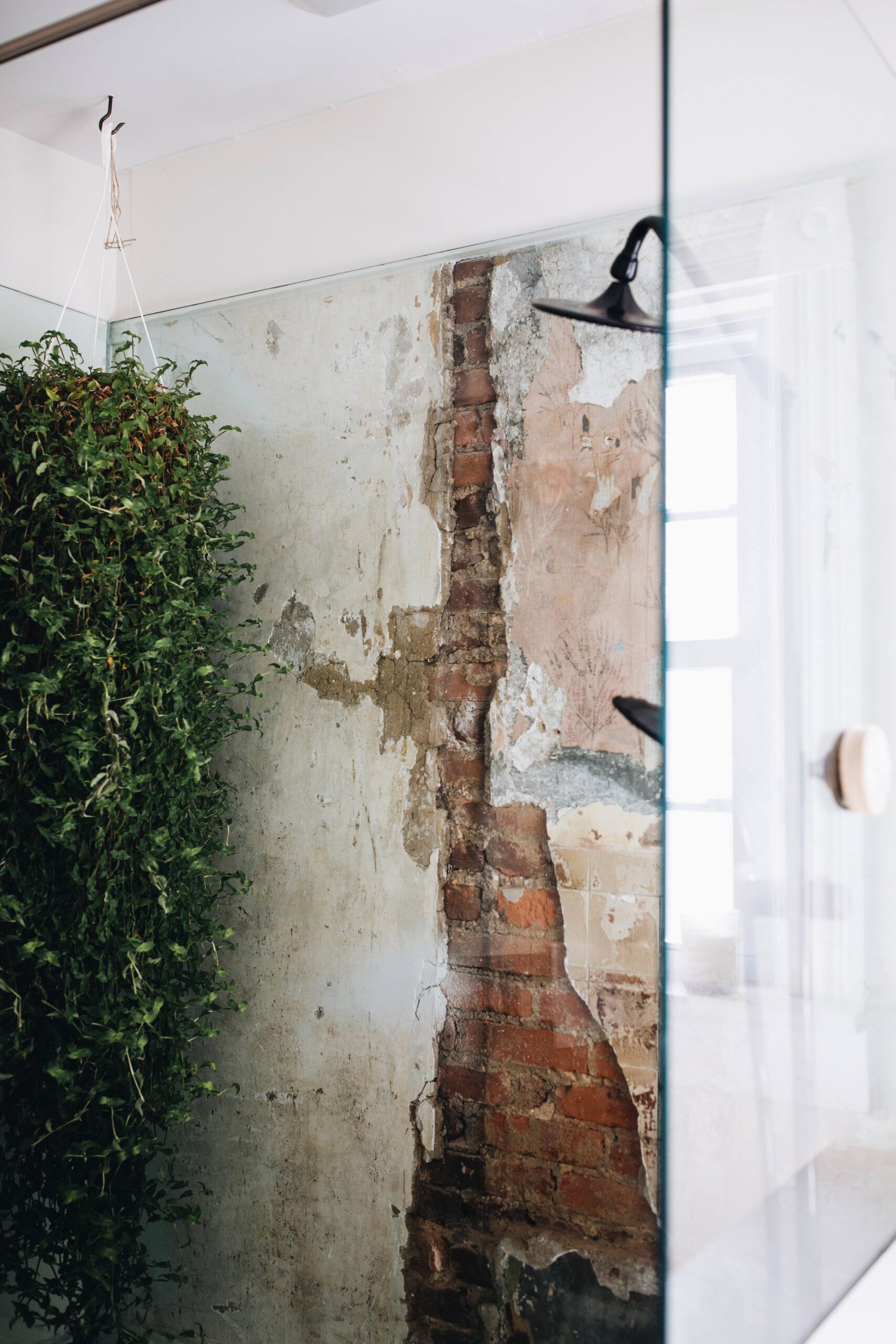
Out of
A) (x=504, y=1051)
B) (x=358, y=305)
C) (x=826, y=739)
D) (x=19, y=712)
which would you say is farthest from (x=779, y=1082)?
(x=358, y=305)

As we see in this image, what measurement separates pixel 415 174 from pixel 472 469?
0.59 m

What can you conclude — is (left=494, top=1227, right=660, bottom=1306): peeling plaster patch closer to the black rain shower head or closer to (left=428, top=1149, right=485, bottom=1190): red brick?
(left=428, top=1149, right=485, bottom=1190): red brick

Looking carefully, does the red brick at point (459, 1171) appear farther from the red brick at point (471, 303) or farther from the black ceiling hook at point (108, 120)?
the black ceiling hook at point (108, 120)

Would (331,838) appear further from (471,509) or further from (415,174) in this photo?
(415,174)

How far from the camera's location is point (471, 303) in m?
1.88

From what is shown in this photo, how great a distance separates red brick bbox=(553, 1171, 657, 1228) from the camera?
163 cm

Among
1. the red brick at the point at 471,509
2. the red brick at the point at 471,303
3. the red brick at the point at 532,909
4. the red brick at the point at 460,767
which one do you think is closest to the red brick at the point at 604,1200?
the red brick at the point at 532,909

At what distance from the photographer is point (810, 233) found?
70 cm

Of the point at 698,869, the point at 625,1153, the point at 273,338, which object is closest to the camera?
the point at 698,869

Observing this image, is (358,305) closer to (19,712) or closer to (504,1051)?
(19,712)

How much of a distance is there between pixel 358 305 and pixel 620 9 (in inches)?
26.5

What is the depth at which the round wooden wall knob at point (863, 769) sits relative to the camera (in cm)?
70

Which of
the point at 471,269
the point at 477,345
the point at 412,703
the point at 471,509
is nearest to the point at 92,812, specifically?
the point at 412,703

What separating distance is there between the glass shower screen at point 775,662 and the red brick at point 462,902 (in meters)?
1.08
